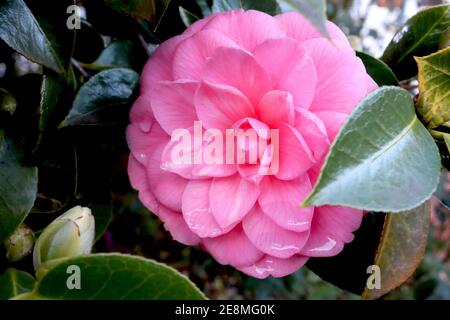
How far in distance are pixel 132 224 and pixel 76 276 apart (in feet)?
3.04

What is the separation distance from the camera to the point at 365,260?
1.94ft

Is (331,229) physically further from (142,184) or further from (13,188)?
(13,188)

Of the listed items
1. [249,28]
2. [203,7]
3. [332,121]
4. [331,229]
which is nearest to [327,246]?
[331,229]

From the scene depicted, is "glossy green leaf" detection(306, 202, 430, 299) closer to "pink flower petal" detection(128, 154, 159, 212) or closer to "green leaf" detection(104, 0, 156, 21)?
"pink flower petal" detection(128, 154, 159, 212)

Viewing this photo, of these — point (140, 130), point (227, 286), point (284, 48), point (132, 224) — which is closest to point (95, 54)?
point (140, 130)

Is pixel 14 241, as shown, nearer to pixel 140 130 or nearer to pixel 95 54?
pixel 140 130

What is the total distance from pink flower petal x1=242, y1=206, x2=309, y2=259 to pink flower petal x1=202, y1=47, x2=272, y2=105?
0.37 feet

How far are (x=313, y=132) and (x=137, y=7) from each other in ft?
0.73

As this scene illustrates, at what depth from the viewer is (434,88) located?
0.53 m

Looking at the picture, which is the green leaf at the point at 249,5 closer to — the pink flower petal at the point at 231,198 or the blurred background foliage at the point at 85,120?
the blurred background foliage at the point at 85,120

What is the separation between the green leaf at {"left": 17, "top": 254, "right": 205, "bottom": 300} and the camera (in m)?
0.41

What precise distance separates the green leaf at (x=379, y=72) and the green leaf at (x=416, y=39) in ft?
0.19

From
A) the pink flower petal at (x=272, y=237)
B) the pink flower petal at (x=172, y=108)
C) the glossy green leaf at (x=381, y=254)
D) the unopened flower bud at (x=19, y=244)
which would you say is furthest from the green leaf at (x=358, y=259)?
the unopened flower bud at (x=19, y=244)

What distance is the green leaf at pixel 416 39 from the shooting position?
2.07 ft
